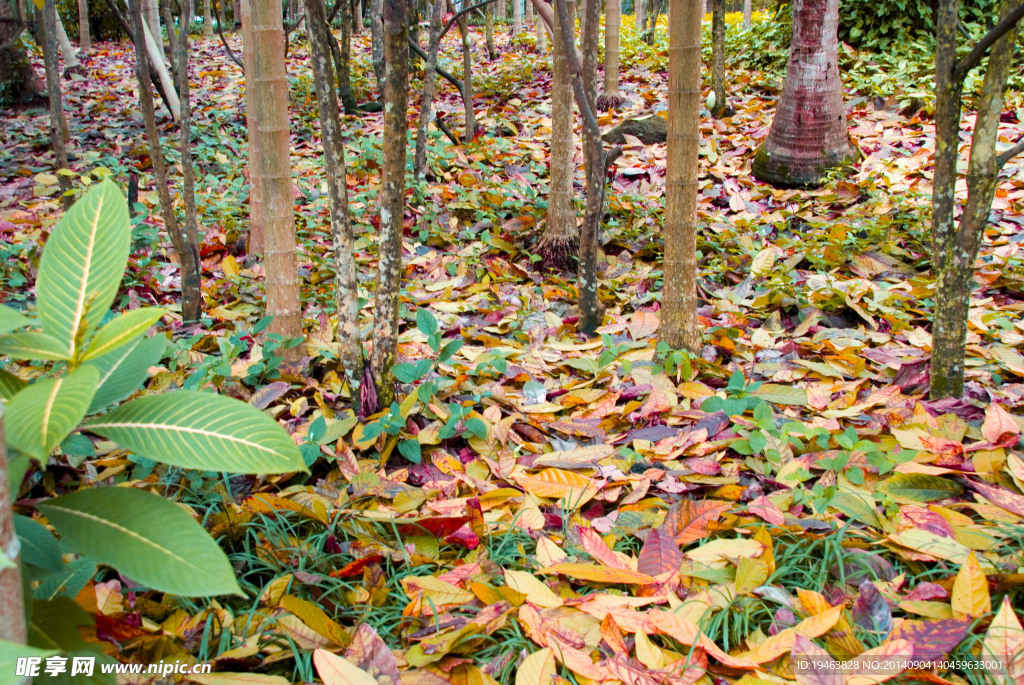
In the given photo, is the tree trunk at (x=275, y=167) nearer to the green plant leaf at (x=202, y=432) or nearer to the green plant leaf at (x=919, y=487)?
the green plant leaf at (x=202, y=432)

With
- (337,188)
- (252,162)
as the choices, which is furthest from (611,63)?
(337,188)

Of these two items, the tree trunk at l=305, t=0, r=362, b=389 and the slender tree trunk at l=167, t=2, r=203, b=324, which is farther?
the slender tree trunk at l=167, t=2, r=203, b=324

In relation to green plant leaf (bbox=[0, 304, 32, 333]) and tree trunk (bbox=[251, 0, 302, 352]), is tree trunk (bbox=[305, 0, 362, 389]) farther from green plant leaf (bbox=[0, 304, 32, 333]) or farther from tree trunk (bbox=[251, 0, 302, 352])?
green plant leaf (bbox=[0, 304, 32, 333])

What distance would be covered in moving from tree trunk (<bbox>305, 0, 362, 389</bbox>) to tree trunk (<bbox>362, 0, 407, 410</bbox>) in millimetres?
92

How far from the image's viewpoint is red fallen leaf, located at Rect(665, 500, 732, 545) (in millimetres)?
1973

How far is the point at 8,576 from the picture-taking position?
2.19ft

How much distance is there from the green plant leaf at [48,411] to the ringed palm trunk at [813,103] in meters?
Answer: 5.50

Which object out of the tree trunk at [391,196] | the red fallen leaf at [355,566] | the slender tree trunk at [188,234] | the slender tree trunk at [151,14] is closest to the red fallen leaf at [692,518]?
the red fallen leaf at [355,566]

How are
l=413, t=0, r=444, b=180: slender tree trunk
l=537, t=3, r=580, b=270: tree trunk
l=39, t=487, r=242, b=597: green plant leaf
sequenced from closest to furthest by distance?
l=39, t=487, r=242, b=597: green plant leaf, l=537, t=3, r=580, b=270: tree trunk, l=413, t=0, r=444, b=180: slender tree trunk

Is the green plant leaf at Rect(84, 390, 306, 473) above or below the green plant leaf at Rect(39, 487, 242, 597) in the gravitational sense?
above

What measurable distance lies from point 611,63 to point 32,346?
24.6 ft

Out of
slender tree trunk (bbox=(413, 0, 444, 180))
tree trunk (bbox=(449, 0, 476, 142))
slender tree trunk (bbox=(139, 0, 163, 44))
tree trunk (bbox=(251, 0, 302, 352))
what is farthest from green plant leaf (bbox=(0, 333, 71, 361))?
slender tree trunk (bbox=(139, 0, 163, 44))

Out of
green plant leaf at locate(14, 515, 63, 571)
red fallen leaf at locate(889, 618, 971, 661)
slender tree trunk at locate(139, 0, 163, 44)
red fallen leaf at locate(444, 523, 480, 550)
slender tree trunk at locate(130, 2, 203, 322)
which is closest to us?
green plant leaf at locate(14, 515, 63, 571)

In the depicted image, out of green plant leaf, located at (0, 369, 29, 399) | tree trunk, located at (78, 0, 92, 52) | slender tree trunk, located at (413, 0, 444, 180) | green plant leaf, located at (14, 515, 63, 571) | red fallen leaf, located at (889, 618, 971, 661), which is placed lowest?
red fallen leaf, located at (889, 618, 971, 661)
